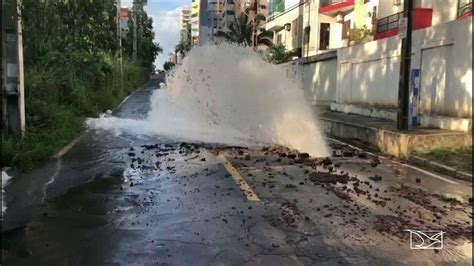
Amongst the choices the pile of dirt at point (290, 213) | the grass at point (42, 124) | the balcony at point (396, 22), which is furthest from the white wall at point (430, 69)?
the grass at point (42, 124)

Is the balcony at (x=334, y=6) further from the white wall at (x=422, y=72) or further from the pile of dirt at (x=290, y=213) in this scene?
the pile of dirt at (x=290, y=213)

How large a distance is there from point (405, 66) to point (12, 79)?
9514mm

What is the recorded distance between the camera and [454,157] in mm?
12062

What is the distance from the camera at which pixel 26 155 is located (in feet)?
34.0

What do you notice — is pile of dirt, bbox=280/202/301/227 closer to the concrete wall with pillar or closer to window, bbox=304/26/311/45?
the concrete wall with pillar

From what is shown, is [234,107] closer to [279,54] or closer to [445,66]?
[445,66]

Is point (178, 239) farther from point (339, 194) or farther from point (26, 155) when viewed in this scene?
point (26, 155)

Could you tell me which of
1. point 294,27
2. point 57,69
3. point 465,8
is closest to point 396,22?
point 465,8

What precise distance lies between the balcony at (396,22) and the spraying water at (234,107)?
22.1 ft

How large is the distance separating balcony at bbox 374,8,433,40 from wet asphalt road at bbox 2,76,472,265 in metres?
10.9

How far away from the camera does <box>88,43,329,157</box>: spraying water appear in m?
15.1

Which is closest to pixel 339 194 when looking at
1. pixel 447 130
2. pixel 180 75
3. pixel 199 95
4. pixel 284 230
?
pixel 284 230

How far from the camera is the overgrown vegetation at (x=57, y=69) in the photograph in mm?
10164

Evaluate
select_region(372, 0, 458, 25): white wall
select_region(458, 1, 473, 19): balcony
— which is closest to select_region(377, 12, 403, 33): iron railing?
select_region(372, 0, 458, 25): white wall
